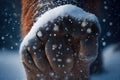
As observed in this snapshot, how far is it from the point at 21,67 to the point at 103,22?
144 centimetres

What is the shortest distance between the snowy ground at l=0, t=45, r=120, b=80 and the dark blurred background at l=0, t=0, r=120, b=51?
251mm

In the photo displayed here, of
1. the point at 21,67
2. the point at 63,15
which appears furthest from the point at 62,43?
→ the point at 21,67

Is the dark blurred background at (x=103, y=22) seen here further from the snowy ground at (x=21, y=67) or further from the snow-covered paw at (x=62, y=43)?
the snow-covered paw at (x=62, y=43)

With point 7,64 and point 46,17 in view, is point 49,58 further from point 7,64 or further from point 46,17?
point 7,64

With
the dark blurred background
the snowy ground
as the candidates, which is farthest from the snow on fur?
the dark blurred background

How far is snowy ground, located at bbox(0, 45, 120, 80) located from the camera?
287 cm

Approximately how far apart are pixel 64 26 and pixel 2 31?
3.09 metres

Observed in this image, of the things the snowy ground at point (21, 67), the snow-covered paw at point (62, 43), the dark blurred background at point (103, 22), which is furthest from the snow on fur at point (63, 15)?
the dark blurred background at point (103, 22)

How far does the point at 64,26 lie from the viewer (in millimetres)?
1348

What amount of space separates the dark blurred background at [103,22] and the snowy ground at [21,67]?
0.25m

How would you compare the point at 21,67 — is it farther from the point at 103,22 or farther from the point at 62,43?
the point at 62,43

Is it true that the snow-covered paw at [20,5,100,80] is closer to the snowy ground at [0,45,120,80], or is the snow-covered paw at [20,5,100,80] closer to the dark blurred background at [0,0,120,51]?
the snowy ground at [0,45,120,80]

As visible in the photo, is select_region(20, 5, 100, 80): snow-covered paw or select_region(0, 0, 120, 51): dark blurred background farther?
select_region(0, 0, 120, 51): dark blurred background

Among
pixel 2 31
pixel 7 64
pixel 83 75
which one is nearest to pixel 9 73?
pixel 7 64
